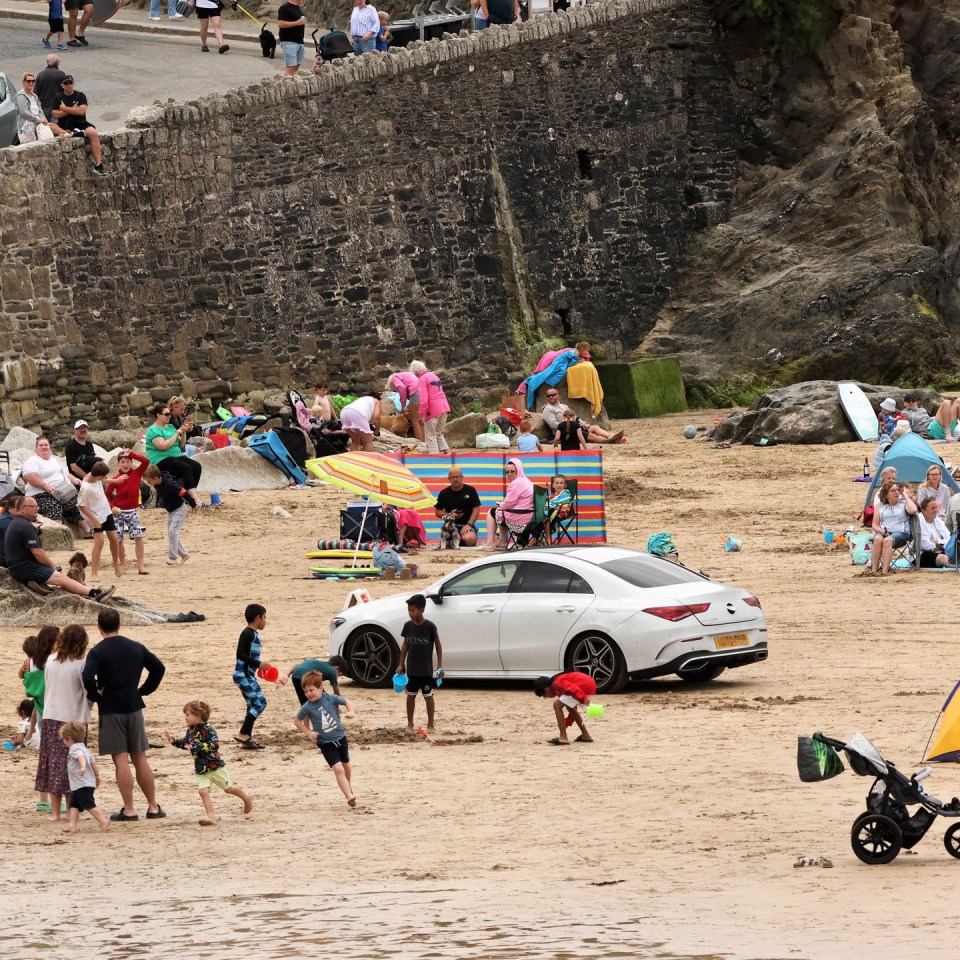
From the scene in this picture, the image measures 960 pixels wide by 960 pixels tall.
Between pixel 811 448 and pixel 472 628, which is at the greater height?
pixel 811 448

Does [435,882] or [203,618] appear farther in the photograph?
[203,618]

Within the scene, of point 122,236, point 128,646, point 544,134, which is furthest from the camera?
point 544,134

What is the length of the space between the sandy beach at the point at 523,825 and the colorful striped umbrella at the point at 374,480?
1806 mm

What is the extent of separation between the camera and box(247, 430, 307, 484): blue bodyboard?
28078 millimetres

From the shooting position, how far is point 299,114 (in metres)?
32.7

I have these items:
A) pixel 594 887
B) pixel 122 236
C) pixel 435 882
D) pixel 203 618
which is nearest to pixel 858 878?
pixel 594 887

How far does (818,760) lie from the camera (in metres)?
10.1

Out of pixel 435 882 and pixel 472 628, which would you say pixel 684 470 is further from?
pixel 435 882

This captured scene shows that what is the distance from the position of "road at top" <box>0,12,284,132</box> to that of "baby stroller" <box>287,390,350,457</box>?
5592 millimetres

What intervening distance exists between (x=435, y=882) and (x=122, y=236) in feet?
74.7

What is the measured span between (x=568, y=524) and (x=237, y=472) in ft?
21.4

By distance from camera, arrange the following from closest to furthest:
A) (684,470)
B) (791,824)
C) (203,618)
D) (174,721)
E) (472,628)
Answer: (791,824)
(174,721)
(472,628)
(203,618)
(684,470)

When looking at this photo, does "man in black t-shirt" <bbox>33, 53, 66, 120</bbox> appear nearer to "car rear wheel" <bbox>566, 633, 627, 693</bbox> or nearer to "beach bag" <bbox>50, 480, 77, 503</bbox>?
"beach bag" <bbox>50, 480, 77, 503</bbox>

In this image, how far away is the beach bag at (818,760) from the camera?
1016 cm
